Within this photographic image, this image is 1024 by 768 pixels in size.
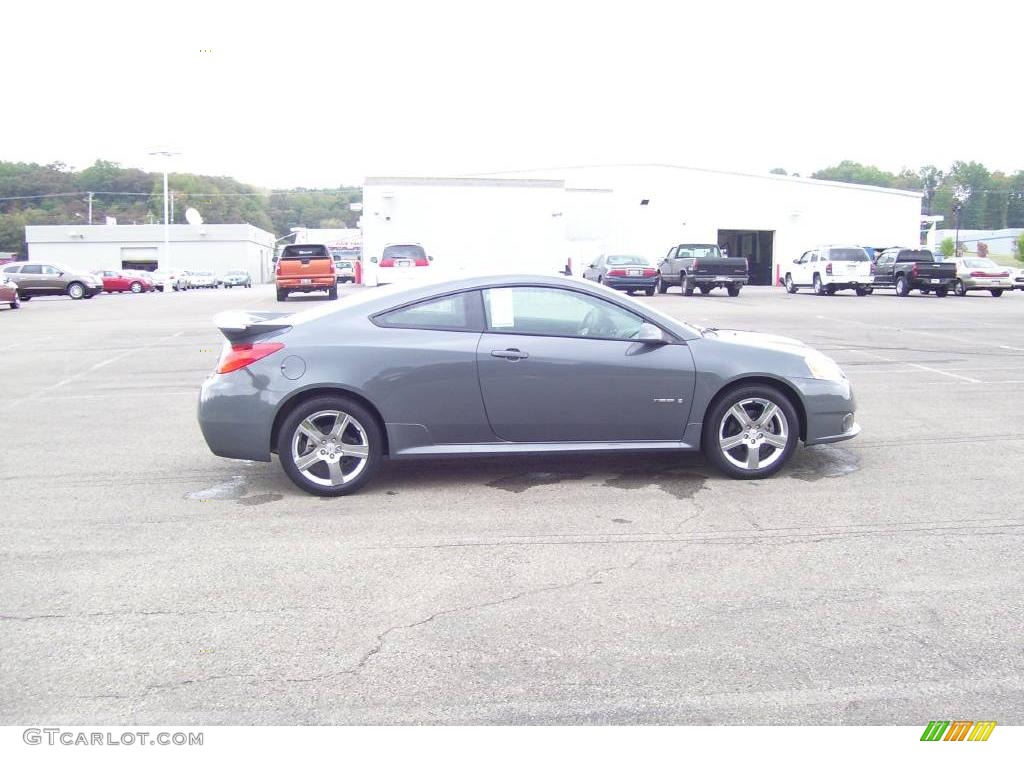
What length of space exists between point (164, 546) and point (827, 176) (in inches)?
5050

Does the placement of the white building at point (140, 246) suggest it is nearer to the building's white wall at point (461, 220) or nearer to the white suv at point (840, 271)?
the building's white wall at point (461, 220)

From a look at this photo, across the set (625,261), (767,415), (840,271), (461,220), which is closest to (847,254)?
(840,271)

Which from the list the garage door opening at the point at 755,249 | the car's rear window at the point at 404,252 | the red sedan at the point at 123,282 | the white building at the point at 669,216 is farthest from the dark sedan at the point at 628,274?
the red sedan at the point at 123,282

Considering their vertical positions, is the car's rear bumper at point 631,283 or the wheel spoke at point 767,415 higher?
the car's rear bumper at point 631,283

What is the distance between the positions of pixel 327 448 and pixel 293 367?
0.60m

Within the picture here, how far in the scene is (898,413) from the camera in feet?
31.7

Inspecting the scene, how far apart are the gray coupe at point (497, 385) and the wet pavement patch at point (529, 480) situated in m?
0.30

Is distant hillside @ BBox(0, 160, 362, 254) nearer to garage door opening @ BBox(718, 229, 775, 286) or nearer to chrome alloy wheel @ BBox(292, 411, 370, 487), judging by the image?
garage door opening @ BBox(718, 229, 775, 286)

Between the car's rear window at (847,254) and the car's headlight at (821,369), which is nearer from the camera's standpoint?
the car's headlight at (821,369)

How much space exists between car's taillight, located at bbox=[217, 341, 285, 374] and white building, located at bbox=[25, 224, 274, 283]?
78.5 m

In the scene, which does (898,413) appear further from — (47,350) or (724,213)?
(724,213)

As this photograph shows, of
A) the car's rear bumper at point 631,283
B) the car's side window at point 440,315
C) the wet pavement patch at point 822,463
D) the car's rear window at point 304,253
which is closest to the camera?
the car's side window at point 440,315

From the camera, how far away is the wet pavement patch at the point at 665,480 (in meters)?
6.64

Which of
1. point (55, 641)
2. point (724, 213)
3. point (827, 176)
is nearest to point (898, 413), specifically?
point (55, 641)
